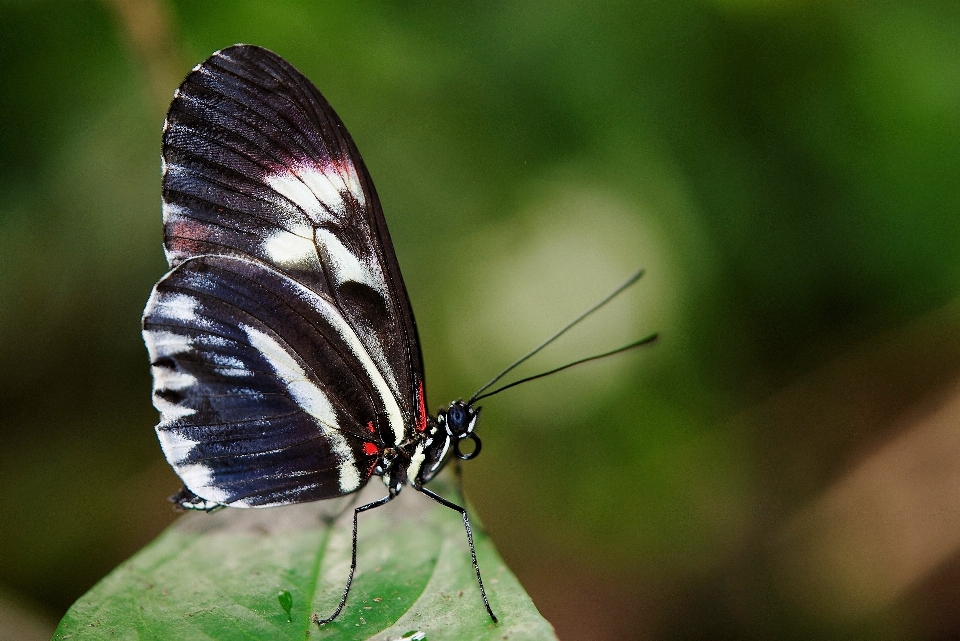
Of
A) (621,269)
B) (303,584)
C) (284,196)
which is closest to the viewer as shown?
(303,584)

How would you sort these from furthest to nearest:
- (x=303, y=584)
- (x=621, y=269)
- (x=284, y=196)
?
(x=621, y=269) → (x=284, y=196) → (x=303, y=584)

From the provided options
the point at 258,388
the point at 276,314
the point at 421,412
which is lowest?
the point at 421,412

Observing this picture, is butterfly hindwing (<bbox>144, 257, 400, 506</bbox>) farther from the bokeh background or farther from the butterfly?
the bokeh background

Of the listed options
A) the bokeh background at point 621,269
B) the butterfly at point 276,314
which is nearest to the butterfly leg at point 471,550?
the butterfly at point 276,314

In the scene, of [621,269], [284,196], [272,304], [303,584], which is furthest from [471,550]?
[621,269]

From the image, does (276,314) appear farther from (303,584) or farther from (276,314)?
(303,584)

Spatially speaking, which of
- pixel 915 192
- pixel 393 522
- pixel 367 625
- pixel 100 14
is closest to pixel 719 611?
pixel 393 522

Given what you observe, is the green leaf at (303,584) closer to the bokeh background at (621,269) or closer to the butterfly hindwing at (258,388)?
the butterfly hindwing at (258,388)

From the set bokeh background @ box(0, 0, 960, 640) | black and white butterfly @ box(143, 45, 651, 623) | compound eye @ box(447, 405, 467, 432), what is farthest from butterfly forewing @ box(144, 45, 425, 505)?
bokeh background @ box(0, 0, 960, 640)

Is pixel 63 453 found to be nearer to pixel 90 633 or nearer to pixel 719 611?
pixel 90 633
